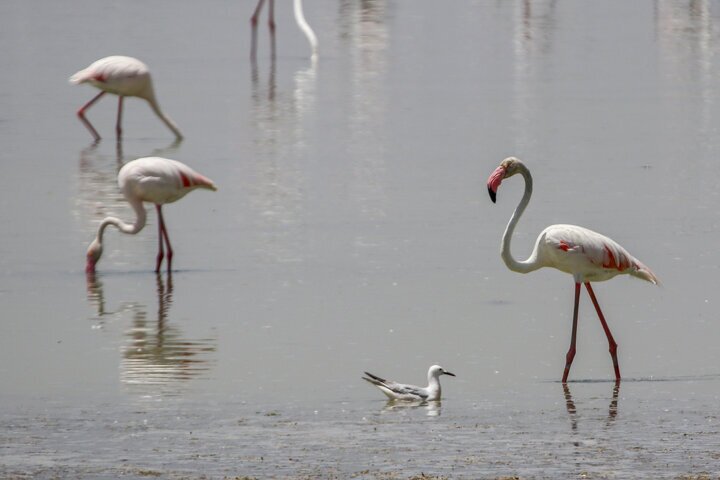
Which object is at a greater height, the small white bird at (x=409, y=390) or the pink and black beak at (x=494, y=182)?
the pink and black beak at (x=494, y=182)

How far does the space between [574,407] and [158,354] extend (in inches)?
90.4

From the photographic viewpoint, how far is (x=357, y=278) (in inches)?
412

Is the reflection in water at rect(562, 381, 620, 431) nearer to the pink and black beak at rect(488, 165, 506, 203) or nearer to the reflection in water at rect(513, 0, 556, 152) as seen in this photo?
the pink and black beak at rect(488, 165, 506, 203)

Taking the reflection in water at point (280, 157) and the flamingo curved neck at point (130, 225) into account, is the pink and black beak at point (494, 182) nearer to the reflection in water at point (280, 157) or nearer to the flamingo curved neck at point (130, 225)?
the reflection in water at point (280, 157)

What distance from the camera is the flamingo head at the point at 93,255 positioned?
1073 cm

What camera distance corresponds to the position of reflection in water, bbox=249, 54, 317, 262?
12.0m

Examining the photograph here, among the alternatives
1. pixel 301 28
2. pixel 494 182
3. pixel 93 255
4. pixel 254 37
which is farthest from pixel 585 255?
pixel 254 37

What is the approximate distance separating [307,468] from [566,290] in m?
4.19

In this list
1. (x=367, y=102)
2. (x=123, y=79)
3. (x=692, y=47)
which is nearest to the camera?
(x=123, y=79)

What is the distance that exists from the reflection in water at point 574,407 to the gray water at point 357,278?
22mm

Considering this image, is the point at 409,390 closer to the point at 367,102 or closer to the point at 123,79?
the point at 123,79

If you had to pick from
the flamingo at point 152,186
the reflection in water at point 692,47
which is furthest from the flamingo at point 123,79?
the reflection in water at point 692,47

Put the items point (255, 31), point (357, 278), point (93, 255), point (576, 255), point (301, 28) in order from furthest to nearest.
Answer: point (255, 31) → point (301, 28) → point (93, 255) → point (357, 278) → point (576, 255)

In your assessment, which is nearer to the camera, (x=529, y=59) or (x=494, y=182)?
(x=494, y=182)
